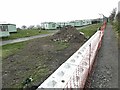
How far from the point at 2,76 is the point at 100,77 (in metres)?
5.27

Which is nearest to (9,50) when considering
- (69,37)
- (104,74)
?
(69,37)

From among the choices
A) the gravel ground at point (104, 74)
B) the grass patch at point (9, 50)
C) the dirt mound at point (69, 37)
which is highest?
the dirt mound at point (69, 37)

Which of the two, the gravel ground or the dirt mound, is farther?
the dirt mound

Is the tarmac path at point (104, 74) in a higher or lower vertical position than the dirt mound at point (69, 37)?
lower

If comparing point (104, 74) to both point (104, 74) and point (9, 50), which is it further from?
point (9, 50)

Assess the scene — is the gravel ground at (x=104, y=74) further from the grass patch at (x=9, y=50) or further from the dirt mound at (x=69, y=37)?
the dirt mound at (x=69, y=37)

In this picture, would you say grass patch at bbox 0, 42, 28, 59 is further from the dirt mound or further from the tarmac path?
the tarmac path

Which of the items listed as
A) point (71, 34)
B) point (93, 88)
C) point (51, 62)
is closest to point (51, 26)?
point (71, 34)

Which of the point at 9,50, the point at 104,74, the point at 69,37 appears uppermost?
the point at 69,37

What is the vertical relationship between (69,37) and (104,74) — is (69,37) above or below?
above

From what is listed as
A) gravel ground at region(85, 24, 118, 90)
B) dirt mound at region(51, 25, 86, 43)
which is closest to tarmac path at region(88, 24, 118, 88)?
gravel ground at region(85, 24, 118, 90)

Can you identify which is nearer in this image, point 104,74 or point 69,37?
point 104,74

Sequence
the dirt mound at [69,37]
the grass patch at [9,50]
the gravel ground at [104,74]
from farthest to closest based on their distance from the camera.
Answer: the dirt mound at [69,37]
the grass patch at [9,50]
the gravel ground at [104,74]

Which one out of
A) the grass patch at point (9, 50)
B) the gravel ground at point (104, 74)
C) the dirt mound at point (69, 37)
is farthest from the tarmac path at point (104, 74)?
the dirt mound at point (69, 37)
